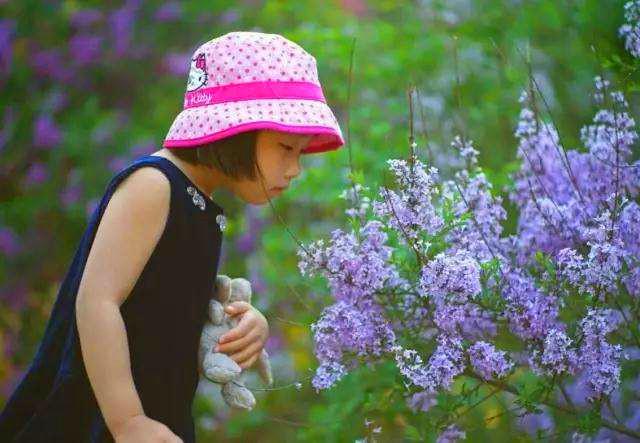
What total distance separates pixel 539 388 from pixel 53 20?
302 centimetres

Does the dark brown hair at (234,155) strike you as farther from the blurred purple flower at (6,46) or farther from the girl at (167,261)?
the blurred purple flower at (6,46)

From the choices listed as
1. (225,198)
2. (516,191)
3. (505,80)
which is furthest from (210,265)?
(225,198)

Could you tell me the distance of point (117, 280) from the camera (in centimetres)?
187

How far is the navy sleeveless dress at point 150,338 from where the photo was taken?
1946 mm

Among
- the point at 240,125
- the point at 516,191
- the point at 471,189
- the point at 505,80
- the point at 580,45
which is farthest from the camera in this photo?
the point at 505,80

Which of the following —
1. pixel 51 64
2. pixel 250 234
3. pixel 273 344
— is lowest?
pixel 273 344

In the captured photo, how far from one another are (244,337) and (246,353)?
0.03 m

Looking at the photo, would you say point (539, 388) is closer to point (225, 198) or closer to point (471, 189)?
point (471, 189)

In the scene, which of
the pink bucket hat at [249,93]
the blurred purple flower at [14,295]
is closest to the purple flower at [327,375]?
the pink bucket hat at [249,93]

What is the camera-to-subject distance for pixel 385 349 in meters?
2.19

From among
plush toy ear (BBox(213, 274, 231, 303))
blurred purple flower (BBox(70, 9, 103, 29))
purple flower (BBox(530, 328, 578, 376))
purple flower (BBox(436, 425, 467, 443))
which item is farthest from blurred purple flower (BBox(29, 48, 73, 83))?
purple flower (BBox(530, 328, 578, 376))

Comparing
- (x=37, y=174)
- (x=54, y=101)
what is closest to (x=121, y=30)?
(x=54, y=101)

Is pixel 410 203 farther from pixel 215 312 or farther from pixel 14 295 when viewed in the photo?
pixel 14 295

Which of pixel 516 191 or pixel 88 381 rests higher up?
pixel 516 191
